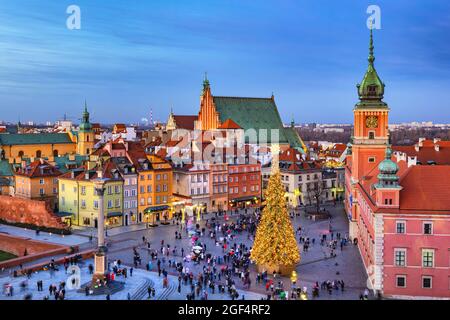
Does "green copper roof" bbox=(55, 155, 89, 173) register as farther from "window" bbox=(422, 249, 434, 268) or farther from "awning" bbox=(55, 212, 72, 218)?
"window" bbox=(422, 249, 434, 268)

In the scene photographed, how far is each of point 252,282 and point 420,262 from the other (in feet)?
38.1

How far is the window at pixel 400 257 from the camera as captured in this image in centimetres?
3691

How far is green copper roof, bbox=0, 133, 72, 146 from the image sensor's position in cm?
10469

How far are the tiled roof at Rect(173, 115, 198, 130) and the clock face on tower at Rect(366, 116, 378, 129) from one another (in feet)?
245

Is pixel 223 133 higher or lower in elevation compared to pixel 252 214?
higher

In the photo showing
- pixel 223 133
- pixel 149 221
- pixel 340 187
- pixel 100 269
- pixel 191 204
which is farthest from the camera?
pixel 223 133

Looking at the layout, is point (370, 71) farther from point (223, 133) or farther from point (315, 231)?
point (223, 133)

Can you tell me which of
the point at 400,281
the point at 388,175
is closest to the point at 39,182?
the point at 388,175

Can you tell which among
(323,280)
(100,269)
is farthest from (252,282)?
(100,269)

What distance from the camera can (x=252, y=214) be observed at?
7250cm

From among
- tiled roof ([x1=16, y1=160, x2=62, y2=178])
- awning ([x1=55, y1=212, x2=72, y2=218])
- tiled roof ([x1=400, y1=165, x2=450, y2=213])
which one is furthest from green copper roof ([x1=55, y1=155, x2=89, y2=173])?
tiled roof ([x1=400, y1=165, x2=450, y2=213])

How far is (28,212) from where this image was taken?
61000 mm

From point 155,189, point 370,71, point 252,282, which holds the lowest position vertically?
point 252,282

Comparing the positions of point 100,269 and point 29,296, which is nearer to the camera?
point 29,296
